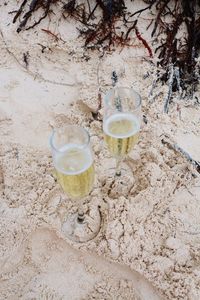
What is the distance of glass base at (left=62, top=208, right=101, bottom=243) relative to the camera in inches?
99.8

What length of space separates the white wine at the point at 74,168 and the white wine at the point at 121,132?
0.29m

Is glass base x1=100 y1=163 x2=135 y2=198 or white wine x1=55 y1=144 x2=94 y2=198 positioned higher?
white wine x1=55 y1=144 x2=94 y2=198

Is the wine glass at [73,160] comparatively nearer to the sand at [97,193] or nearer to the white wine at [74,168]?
the white wine at [74,168]

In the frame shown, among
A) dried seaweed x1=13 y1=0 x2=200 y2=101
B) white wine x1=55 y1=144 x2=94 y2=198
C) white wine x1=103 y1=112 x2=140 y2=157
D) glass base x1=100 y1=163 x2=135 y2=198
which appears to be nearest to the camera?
white wine x1=55 y1=144 x2=94 y2=198

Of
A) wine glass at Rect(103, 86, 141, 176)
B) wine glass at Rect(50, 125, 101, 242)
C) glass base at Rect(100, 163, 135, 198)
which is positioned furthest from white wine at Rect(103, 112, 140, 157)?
glass base at Rect(100, 163, 135, 198)

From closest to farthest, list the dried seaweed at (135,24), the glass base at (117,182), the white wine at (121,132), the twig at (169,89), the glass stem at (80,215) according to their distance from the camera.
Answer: the white wine at (121,132), the glass stem at (80,215), the glass base at (117,182), the twig at (169,89), the dried seaweed at (135,24)

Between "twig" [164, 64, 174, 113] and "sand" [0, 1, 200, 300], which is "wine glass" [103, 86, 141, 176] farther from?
"twig" [164, 64, 174, 113]

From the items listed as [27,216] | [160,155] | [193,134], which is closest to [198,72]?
[193,134]

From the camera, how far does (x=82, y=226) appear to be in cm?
258

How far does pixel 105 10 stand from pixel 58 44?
0.56 m

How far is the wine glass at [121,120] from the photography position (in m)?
2.36

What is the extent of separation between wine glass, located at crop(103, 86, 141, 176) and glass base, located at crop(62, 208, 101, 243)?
1.47ft

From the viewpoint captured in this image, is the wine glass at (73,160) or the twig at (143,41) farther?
the twig at (143,41)

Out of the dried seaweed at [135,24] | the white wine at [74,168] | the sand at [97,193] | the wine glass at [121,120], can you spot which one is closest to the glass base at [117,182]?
the sand at [97,193]
